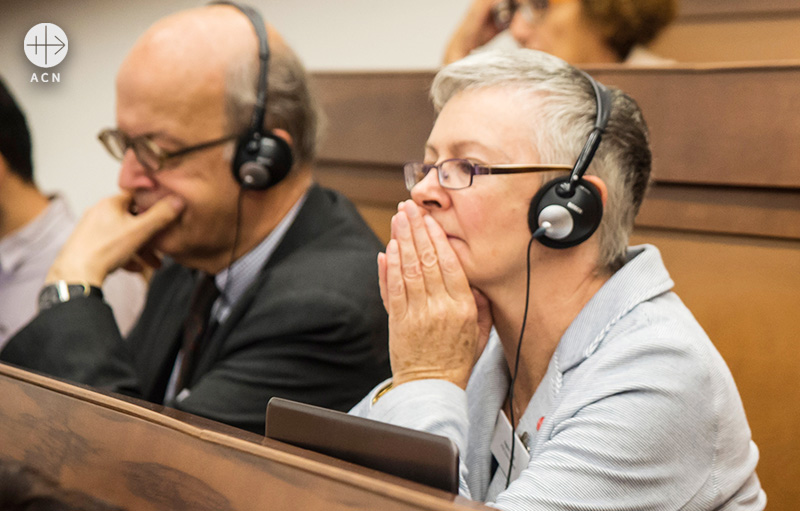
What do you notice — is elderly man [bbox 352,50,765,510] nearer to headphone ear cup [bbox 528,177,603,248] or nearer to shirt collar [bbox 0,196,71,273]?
headphone ear cup [bbox 528,177,603,248]

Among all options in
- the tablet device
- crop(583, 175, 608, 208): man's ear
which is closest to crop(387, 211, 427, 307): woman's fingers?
crop(583, 175, 608, 208): man's ear

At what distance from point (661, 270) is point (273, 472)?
1.96ft

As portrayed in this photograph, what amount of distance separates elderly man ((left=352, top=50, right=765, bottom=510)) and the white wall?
1636 millimetres

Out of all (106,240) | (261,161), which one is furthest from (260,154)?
(106,240)

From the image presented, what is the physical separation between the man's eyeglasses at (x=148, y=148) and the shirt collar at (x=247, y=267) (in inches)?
7.1

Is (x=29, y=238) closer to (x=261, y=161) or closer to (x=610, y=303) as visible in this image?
(x=261, y=161)

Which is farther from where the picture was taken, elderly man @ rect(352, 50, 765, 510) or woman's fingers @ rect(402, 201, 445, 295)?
woman's fingers @ rect(402, 201, 445, 295)

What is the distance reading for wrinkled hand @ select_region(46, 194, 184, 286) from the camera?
1.25 m

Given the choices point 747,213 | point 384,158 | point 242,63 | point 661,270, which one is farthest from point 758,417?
point 242,63

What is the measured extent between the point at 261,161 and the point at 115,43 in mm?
1682

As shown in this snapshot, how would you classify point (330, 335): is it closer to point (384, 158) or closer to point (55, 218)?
point (384, 158)

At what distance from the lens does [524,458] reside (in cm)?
87

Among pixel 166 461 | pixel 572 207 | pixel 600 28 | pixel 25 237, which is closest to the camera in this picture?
pixel 166 461

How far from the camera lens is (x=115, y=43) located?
2637mm
